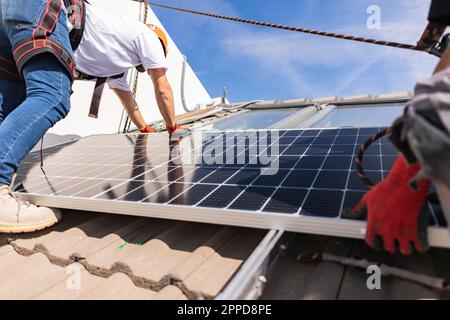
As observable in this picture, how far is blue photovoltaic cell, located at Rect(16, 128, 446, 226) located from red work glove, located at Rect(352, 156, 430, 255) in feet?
0.34

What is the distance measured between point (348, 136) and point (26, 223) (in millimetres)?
2567

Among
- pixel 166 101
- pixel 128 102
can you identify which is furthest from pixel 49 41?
pixel 128 102

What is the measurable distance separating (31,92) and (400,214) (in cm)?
246

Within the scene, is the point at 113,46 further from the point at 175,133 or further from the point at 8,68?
the point at 175,133

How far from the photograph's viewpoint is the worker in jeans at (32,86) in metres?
2.06

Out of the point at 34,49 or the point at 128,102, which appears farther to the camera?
the point at 128,102

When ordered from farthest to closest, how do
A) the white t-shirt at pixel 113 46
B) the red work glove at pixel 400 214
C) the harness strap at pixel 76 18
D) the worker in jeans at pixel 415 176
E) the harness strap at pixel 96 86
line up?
the harness strap at pixel 96 86 → the white t-shirt at pixel 113 46 → the harness strap at pixel 76 18 → the red work glove at pixel 400 214 → the worker in jeans at pixel 415 176

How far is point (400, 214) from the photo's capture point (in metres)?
1.13

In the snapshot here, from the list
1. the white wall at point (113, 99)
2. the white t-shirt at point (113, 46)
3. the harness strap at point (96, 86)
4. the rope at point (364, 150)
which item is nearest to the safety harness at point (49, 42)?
the white t-shirt at point (113, 46)

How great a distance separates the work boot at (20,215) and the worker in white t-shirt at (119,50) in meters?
1.44

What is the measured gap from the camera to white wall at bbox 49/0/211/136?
5.66 m

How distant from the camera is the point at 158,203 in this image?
171cm

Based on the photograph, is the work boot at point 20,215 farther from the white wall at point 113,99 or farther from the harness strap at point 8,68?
the white wall at point 113,99
